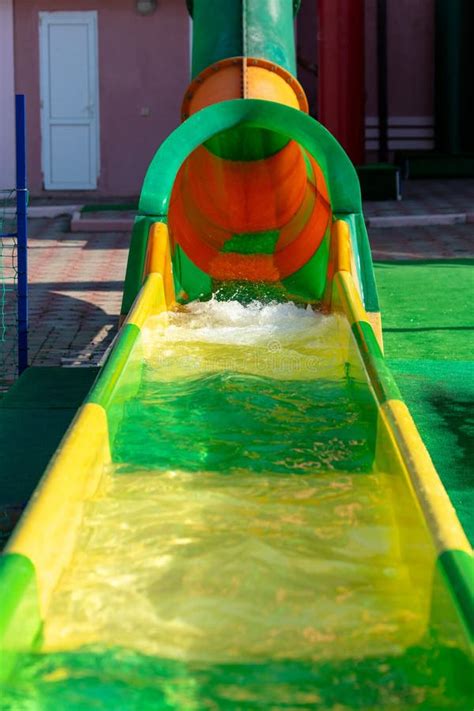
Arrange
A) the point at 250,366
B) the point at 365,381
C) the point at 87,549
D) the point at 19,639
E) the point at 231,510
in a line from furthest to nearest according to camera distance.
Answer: the point at 250,366
the point at 365,381
the point at 231,510
the point at 87,549
the point at 19,639

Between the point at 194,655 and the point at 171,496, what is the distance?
1.08m

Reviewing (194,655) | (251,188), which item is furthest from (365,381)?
(251,188)

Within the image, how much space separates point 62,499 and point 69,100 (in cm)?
→ 1421

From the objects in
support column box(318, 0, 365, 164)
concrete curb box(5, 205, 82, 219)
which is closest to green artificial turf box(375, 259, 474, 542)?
support column box(318, 0, 365, 164)

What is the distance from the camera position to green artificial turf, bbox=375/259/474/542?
5.04 meters

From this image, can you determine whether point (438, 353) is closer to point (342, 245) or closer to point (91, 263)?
point (342, 245)

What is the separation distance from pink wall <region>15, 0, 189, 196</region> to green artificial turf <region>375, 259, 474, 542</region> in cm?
662

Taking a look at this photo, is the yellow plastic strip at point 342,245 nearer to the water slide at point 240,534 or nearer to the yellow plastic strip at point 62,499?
the water slide at point 240,534

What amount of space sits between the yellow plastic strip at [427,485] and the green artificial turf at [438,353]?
0.50m

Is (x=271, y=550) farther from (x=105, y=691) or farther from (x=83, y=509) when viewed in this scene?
(x=105, y=691)

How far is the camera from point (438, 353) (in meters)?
7.21

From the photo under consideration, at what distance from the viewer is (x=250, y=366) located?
5.75 metres

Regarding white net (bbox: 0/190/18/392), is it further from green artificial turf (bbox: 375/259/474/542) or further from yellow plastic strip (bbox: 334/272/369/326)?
green artificial turf (bbox: 375/259/474/542)

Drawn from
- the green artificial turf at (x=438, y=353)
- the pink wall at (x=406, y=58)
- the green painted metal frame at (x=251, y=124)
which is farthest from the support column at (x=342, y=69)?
the green painted metal frame at (x=251, y=124)
